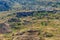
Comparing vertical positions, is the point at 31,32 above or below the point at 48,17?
above

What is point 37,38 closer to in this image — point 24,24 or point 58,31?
point 58,31

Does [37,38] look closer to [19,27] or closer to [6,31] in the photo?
[6,31]

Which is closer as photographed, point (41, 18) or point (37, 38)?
point (37, 38)

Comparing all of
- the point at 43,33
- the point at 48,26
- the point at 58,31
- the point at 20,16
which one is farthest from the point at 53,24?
the point at 20,16

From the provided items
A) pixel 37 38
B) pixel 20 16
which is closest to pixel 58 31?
pixel 37 38

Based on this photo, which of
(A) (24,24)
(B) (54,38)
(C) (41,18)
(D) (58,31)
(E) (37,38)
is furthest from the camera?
(C) (41,18)

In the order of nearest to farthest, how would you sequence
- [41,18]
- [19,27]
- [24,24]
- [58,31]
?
[58,31] → [19,27] → [24,24] → [41,18]
